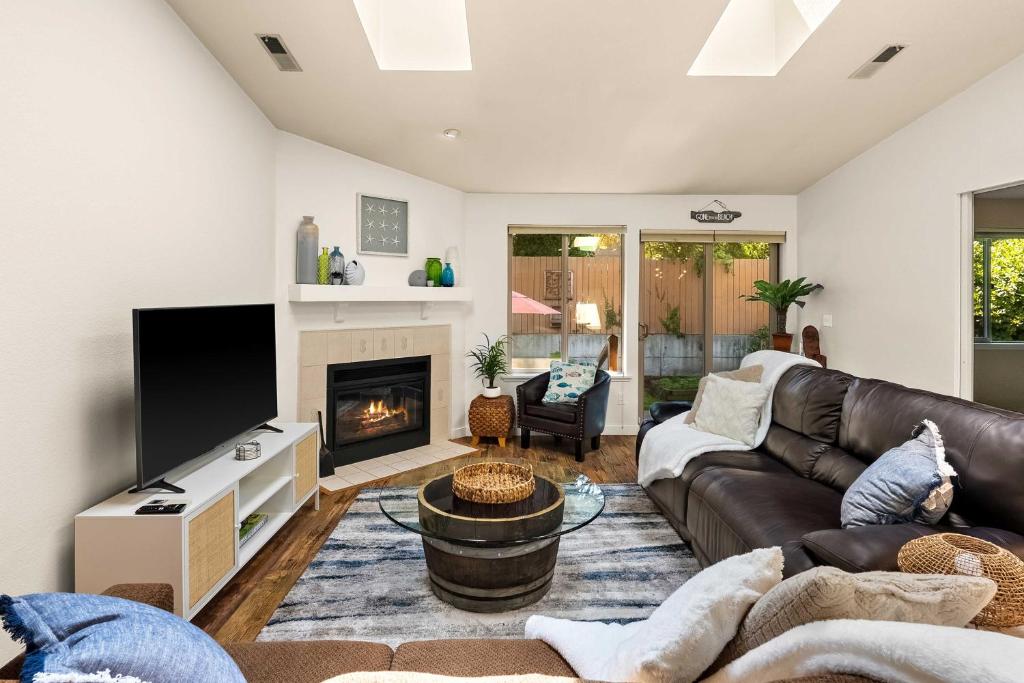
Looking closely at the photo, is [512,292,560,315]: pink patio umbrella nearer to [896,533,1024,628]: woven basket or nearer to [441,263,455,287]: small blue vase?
[441,263,455,287]: small blue vase

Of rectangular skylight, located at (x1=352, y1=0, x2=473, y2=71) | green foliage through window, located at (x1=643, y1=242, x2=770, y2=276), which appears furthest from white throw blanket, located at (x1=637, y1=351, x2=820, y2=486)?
rectangular skylight, located at (x1=352, y1=0, x2=473, y2=71)

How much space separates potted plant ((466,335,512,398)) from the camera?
16.7 feet

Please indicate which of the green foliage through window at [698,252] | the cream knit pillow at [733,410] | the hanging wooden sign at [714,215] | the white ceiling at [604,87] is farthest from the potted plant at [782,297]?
the cream knit pillow at [733,410]

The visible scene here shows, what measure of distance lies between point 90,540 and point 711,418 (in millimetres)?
3120

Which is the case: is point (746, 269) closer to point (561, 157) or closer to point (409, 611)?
point (561, 157)

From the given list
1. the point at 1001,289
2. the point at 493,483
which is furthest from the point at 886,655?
the point at 1001,289

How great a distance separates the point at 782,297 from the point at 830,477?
2895mm

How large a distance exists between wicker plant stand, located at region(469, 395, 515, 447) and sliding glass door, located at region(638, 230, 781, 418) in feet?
5.08

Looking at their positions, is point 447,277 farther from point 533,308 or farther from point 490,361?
point 533,308

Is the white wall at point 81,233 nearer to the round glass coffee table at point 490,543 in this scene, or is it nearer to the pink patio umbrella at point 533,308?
the round glass coffee table at point 490,543

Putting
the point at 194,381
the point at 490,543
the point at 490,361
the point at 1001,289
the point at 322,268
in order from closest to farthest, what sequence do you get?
the point at 490,543, the point at 194,381, the point at 1001,289, the point at 322,268, the point at 490,361

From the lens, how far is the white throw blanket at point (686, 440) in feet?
9.83

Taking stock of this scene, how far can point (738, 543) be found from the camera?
2.14m

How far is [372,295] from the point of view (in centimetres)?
421
